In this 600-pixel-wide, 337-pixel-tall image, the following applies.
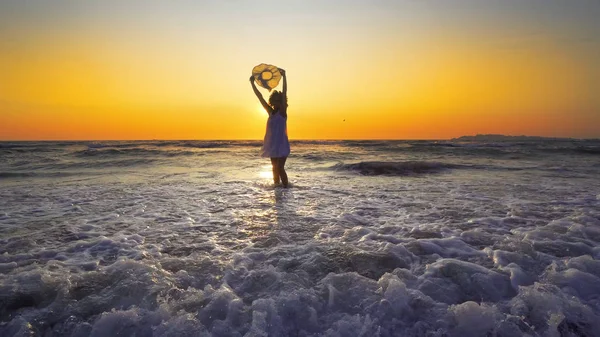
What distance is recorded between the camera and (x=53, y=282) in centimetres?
233

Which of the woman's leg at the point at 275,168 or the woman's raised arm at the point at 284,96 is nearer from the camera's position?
the woman's raised arm at the point at 284,96

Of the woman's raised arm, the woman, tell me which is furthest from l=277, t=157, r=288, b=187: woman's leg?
the woman's raised arm

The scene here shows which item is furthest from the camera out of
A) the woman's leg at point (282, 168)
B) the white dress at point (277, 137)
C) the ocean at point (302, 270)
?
the woman's leg at point (282, 168)

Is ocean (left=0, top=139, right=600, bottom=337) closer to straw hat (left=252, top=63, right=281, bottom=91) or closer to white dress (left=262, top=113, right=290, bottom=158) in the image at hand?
white dress (left=262, top=113, right=290, bottom=158)

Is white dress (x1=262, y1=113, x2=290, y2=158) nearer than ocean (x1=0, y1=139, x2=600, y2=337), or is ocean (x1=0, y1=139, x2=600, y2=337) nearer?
ocean (x1=0, y1=139, x2=600, y2=337)

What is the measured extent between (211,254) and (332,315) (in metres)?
1.45

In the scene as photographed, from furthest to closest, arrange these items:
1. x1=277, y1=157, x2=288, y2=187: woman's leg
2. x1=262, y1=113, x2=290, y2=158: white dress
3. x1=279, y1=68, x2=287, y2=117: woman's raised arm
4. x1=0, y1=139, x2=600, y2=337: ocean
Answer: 1. x1=277, y1=157, x2=288, y2=187: woman's leg
2. x1=262, y1=113, x2=290, y2=158: white dress
3. x1=279, y1=68, x2=287, y2=117: woman's raised arm
4. x1=0, y1=139, x2=600, y2=337: ocean

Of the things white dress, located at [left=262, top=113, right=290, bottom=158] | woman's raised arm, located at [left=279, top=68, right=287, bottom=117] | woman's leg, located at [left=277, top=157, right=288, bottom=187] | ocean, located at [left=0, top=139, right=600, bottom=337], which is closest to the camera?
ocean, located at [left=0, top=139, right=600, bottom=337]

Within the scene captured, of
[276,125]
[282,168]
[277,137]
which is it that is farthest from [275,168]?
[276,125]

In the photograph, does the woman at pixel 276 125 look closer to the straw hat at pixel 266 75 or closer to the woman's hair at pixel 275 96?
the woman's hair at pixel 275 96

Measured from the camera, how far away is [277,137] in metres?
7.21

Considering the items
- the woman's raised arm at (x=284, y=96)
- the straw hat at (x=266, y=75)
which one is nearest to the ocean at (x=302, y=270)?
the woman's raised arm at (x=284, y=96)

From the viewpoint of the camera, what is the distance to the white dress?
7199mm

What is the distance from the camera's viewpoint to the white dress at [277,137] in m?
7.20
